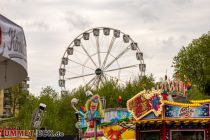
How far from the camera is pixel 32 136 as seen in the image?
36656mm

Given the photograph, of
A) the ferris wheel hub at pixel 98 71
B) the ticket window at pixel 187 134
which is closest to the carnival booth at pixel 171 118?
the ticket window at pixel 187 134

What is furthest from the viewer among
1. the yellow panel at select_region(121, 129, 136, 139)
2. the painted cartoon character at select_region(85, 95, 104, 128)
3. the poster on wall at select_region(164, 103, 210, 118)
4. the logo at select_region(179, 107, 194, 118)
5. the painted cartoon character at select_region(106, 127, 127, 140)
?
the painted cartoon character at select_region(106, 127, 127, 140)

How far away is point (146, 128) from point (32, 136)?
975 cm

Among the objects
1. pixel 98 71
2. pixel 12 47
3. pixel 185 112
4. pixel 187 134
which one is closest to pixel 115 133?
pixel 187 134

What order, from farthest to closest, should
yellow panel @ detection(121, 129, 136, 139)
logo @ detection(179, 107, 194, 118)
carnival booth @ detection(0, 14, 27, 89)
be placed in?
yellow panel @ detection(121, 129, 136, 139)
logo @ detection(179, 107, 194, 118)
carnival booth @ detection(0, 14, 27, 89)

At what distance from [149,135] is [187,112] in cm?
298

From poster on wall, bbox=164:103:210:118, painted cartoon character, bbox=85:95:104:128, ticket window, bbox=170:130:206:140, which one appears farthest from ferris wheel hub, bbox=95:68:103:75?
ticket window, bbox=170:130:206:140

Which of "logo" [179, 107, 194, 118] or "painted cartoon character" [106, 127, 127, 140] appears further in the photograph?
"painted cartoon character" [106, 127, 127, 140]

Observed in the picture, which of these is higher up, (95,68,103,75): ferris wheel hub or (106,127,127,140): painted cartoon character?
(95,68,103,75): ferris wheel hub

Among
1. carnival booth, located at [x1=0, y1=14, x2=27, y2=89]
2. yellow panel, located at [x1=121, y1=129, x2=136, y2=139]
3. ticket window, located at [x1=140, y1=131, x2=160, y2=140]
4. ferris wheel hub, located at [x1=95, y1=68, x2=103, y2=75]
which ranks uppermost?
ferris wheel hub, located at [x1=95, y1=68, x2=103, y2=75]

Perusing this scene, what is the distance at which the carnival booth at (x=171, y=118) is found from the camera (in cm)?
2844

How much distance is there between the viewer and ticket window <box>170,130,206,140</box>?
28578 millimetres

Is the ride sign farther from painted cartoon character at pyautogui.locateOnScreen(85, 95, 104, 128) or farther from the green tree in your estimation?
the green tree

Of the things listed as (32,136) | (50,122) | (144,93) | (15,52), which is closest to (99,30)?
(50,122)
